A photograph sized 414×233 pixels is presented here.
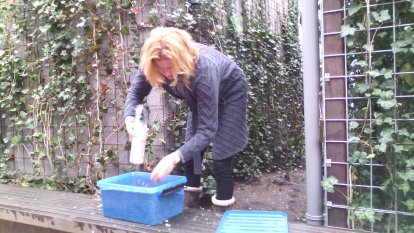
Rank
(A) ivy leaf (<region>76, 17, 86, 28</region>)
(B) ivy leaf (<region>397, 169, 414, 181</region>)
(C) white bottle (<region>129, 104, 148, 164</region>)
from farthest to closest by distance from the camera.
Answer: (A) ivy leaf (<region>76, 17, 86, 28</region>), (C) white bottle (<region>129, 104, 148, 164</region>), (B) ivy leaf (<region>397, 169, 414, 181</region>)

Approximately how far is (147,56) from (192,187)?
99 cm

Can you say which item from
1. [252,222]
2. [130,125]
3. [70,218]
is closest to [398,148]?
[252,222]

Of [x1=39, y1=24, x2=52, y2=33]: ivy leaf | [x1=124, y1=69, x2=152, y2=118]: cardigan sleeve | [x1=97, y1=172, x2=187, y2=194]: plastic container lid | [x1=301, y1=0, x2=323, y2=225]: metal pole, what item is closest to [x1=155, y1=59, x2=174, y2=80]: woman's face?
[x1=124, y1=69, x2=152, y2=118]: cardigan sleeve

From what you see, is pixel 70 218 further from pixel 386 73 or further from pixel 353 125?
pixel 386 73

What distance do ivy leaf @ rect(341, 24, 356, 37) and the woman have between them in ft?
2.07

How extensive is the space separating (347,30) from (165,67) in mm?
935

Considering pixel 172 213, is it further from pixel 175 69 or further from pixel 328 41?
pixel 328 41

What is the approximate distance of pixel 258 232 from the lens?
176cm

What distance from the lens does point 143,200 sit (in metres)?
1.93

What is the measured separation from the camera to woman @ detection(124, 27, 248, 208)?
185 centimetres

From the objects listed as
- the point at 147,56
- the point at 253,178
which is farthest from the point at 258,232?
the point at 253,178

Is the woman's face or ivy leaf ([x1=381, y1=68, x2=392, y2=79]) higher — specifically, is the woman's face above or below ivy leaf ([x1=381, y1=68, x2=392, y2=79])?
above

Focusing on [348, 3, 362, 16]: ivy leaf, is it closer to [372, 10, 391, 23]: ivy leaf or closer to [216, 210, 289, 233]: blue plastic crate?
[372, 10, 391, 23]: ivy leaf

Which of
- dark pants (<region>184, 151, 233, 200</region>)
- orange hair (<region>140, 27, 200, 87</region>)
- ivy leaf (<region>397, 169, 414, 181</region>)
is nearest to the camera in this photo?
ivy leaf (<region>397, 169, 414, 181</region>)
